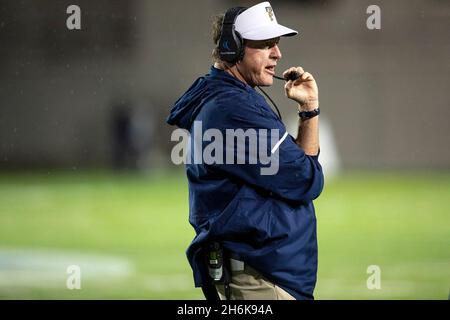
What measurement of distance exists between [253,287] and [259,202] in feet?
0.95

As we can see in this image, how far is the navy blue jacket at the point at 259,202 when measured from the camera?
318 centimetres

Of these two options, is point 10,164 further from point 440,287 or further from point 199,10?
point 440,287

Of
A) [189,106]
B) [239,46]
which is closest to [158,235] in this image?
[189,106]

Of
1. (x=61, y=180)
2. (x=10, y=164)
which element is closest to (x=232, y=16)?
(x=61, y=180)

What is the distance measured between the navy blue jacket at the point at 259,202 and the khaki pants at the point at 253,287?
0.10 ft

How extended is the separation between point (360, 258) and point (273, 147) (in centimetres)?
515

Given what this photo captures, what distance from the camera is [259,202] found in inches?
126

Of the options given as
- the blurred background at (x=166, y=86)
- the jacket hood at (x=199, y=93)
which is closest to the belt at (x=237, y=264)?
the jacket hood at (x=199, y=93)

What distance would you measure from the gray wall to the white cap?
12.3 m

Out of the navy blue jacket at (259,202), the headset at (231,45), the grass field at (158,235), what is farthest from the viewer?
the grass field at (158,235)

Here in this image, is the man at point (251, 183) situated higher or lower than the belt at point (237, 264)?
higher

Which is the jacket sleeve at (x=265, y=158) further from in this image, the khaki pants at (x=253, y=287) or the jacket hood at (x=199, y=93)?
the khaki pants at (x=253, y=287)

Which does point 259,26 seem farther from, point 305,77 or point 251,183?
point 251,183

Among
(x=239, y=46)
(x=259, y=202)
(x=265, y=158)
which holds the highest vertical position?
(x=239, y=46)
